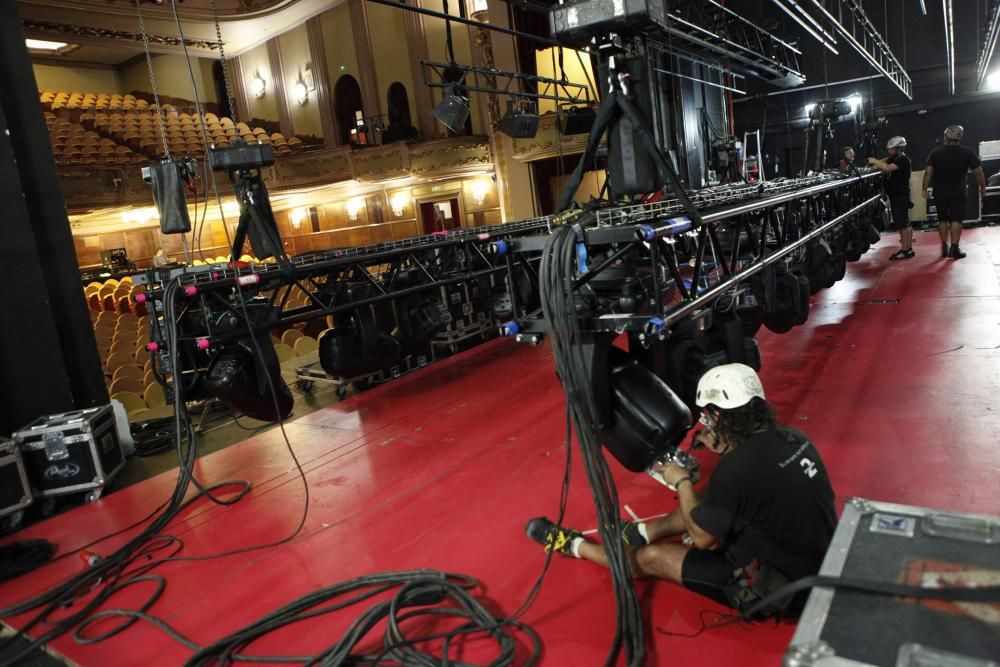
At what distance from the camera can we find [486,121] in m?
16.5

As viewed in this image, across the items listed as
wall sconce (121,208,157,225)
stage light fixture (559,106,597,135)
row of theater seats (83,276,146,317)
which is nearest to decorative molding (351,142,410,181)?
wall sconce (121,208,157,225)

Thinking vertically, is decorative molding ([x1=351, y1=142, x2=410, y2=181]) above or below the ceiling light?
below

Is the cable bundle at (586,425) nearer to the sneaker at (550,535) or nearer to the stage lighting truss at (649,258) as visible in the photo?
the stage lighting truss at (649,258)

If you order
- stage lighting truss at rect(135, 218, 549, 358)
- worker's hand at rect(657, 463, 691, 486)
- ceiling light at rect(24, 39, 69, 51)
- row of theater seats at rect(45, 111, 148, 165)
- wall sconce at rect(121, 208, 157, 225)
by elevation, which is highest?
ceiling light at rect(24, 39, 69, 51)

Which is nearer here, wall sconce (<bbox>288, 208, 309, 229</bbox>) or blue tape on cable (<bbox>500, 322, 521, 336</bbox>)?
blue tape on cable (<bbox>500, 322, 521, 336</bbox>)

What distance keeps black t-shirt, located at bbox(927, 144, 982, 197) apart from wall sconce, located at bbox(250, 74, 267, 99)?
20.4 m

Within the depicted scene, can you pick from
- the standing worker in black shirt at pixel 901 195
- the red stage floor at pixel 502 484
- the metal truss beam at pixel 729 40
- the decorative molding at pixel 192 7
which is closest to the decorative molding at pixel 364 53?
the decorative molding at pixel 192 7

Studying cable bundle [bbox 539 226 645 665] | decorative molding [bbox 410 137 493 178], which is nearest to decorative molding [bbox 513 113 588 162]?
decorative molding [bbox 410 137 493 178]

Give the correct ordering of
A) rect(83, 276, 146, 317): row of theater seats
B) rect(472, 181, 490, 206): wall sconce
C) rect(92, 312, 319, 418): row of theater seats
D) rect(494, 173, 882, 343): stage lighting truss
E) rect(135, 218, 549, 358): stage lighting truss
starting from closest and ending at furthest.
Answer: rect(494, 173, 882, 343): stage lighting truss
rect(135, 218, 549, 358): stage lighting truss
rect(92, 312, 319, 418): row of theater seats
rect(83, 276, 146, 317): row of theater seats
rect(472, 181, 490, 206): wall sconce

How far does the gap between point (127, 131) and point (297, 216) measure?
17.9ft

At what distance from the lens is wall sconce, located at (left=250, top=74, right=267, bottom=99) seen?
22.6 m

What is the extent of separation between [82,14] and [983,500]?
2008 centimetres

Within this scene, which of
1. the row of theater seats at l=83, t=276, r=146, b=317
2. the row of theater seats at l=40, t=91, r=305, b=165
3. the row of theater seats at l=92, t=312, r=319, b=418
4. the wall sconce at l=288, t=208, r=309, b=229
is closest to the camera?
the row of theater seats at l=92, t=312, r=319, b=418

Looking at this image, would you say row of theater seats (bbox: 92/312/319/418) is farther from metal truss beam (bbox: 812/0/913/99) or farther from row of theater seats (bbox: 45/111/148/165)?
row of theater seats (bbox: 45/111/148/165)
